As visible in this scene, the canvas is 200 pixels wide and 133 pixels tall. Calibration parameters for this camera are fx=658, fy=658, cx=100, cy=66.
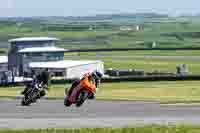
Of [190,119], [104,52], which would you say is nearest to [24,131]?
[190,119]

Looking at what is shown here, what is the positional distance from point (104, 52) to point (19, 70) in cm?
5804

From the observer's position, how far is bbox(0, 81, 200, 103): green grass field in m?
29.1

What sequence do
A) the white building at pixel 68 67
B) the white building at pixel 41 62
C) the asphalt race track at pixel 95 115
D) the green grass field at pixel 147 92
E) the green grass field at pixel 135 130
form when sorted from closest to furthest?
the green grass field at pixel 135 130
the asphalt race track at pixel 95 115
the green grass field at pixel 147 92
the white building at pixel 68 67
the white building at pixel 41 62

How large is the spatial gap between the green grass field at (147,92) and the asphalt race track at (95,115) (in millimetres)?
3381

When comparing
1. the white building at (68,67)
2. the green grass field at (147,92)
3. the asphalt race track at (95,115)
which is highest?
the asphalt race track at (95,115)

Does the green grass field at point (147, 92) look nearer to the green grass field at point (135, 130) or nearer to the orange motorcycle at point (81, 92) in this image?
the orange motorcycle at point (81, 92)

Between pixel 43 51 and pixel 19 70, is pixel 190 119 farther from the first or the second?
pixel 43 51

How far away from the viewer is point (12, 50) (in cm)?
6569

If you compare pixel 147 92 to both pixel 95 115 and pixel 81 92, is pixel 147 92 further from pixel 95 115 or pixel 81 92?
pixel 81 92

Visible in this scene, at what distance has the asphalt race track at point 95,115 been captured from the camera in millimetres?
17391

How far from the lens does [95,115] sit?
2044cm

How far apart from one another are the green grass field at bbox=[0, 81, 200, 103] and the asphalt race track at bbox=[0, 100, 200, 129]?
3381 millimetres

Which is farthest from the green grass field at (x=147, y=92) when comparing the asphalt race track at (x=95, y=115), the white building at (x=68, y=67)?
the white building at (x=68, y=67)

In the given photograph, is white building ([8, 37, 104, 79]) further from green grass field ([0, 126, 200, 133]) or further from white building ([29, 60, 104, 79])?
green grass field ([0, 126, 200, 133])
